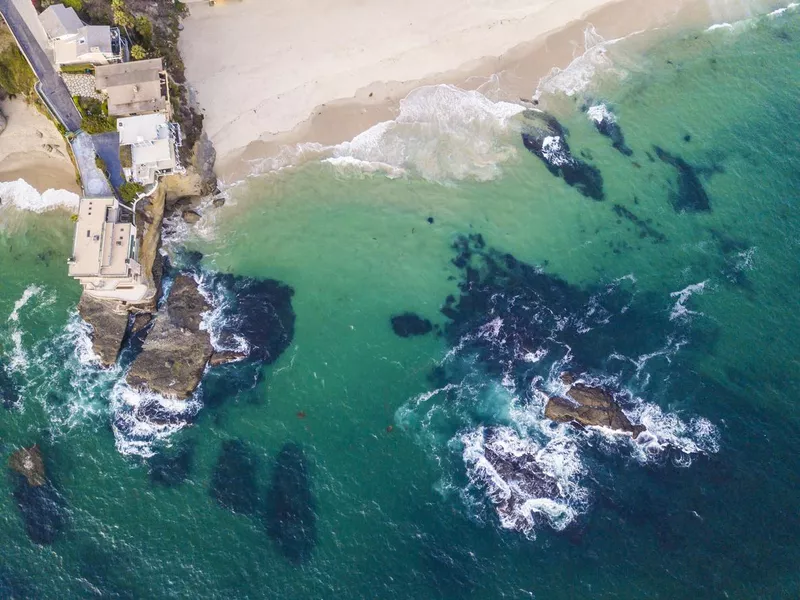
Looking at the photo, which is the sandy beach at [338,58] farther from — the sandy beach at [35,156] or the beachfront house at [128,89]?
the sandy beach at [35,156]

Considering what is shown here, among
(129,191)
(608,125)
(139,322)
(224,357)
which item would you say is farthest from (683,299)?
(129,191)

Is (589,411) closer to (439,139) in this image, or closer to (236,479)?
(439,139)

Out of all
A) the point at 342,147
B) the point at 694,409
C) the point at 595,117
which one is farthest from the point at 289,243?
the point at 694,409

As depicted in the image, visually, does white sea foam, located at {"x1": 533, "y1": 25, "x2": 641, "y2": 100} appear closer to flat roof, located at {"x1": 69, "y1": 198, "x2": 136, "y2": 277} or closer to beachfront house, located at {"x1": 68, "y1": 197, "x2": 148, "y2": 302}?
beachfront house, located at {"x1": 68, "y1": 197, "x2": 148, "y2": 302}

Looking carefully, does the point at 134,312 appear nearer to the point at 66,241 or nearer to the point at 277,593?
the point at 66,241

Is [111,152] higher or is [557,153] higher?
[111,152]
